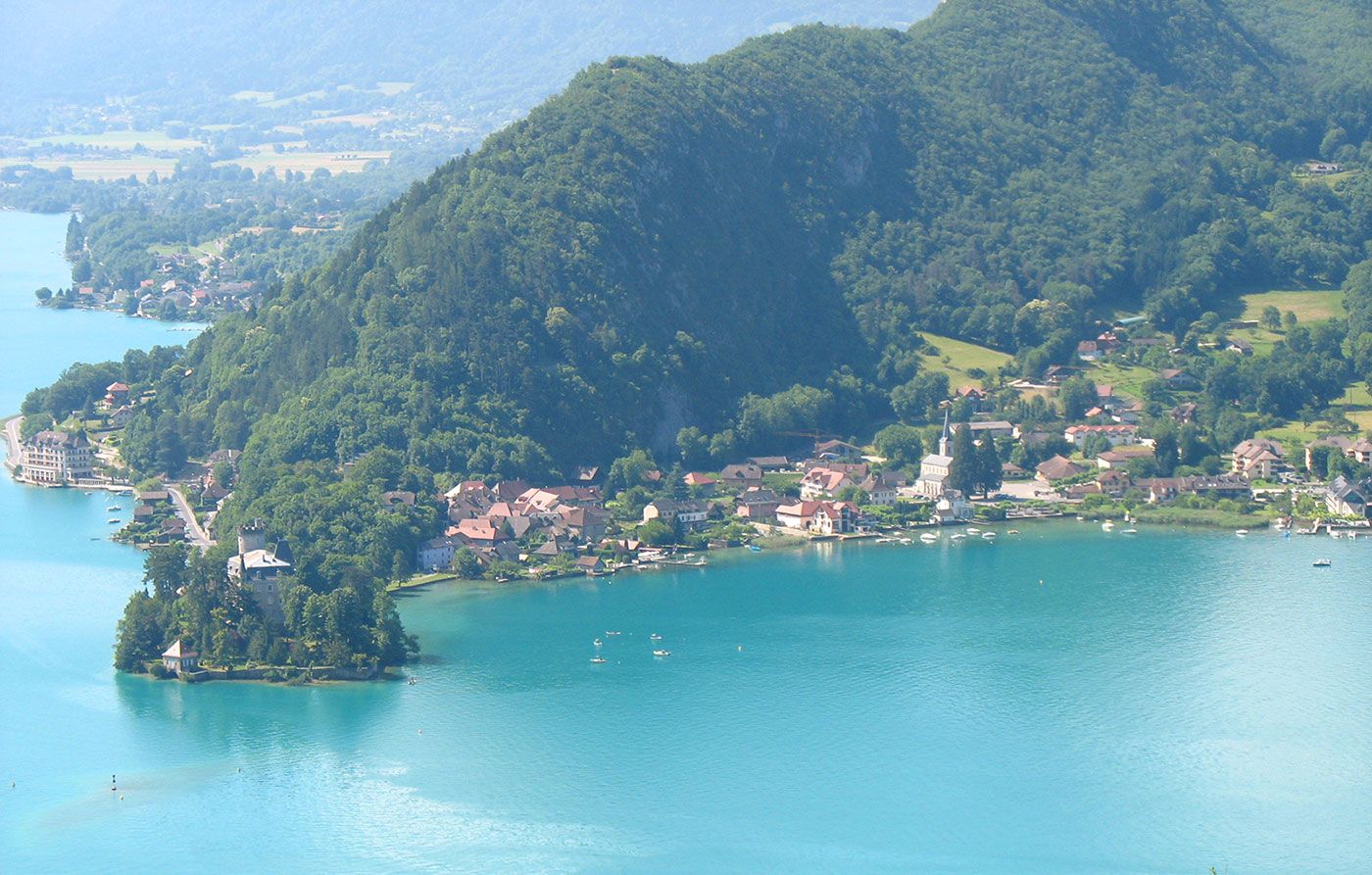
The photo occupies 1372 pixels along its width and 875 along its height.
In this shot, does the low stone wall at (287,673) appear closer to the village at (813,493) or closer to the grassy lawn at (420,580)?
the village at (813,493)

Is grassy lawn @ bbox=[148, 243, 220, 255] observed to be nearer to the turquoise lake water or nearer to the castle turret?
the turquoise lake water

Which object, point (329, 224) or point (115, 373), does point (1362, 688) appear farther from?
point (329, 224)

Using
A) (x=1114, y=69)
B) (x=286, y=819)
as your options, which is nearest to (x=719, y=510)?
(x=286, y=819)

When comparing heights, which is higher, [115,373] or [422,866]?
[115,373]

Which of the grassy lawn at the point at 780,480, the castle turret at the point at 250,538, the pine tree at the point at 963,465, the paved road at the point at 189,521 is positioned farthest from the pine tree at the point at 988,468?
the castle turret at the point at 250,538

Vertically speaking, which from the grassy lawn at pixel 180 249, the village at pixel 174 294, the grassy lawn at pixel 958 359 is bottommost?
the grassy lawn at pixel 958 359

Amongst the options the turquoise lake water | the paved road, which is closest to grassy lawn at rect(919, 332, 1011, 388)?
the turquoise lake water

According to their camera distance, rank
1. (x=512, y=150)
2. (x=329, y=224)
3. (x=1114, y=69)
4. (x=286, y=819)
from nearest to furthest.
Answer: (x=286, y=819) < (x=512, y=150) < (x=1114, y=69) < (x=329, y=224)
